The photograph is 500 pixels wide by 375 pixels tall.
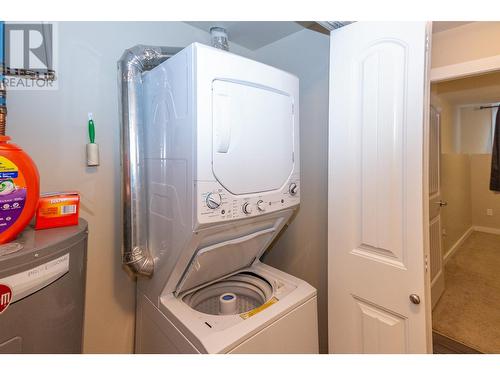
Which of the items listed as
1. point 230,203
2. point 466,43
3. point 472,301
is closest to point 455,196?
point 472,301

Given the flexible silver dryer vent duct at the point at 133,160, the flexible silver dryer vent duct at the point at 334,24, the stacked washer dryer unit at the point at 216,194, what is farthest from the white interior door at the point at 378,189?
the flexible silver dryer vent duct at the point at 133,160

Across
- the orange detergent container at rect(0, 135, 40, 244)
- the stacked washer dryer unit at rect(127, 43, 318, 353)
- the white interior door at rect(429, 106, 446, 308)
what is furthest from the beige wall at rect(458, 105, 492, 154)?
the orange detergent container at rect(0, 135, 40, 244)

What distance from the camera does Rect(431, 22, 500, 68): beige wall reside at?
78.1 inches

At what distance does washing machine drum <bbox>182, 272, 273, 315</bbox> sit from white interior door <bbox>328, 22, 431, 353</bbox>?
461 mm

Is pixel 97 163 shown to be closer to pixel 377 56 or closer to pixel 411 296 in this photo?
pixel 377 56

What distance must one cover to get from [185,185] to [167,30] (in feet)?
4.28

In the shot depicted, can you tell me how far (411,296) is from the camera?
4.02ft

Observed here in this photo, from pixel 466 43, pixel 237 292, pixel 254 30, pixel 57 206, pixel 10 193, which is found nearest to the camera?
pixel 10 193

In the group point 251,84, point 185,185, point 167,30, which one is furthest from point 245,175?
point 167,30

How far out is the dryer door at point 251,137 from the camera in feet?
3.62

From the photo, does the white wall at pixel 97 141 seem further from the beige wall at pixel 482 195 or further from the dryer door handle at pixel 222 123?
the beige wall at pixel 482 195

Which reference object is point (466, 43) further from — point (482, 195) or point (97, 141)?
point (482, 195)

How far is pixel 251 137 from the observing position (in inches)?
48.3

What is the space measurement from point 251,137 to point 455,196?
532cm
